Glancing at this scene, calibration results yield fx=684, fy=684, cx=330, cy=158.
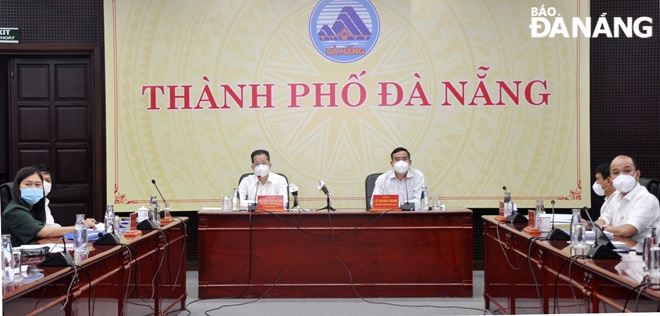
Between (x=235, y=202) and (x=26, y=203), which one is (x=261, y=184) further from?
(x=26, y=203)

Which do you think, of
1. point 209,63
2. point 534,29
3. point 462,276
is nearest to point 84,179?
point 209,63

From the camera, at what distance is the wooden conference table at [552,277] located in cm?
250

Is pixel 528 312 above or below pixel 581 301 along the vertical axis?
below

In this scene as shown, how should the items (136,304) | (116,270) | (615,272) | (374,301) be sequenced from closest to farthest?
(615,272), (116,270), (136,304), (374,301)

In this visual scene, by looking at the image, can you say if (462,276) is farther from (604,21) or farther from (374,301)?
(604,21)

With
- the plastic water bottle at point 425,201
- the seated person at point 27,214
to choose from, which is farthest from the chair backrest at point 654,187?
the seated person at point 27,214

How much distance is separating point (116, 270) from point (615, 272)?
2.34 m

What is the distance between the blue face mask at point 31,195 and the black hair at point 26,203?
0.03 m

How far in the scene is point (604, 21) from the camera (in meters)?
6.66

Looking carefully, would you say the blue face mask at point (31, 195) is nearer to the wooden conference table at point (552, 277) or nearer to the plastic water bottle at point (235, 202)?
the plastic water bottle at point (235, 202)

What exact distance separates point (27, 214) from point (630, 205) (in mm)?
3681

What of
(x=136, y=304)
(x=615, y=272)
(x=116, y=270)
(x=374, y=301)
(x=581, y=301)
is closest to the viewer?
(x=615, y=272)

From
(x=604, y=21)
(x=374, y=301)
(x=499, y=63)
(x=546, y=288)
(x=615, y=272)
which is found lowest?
(x=374, y=301)

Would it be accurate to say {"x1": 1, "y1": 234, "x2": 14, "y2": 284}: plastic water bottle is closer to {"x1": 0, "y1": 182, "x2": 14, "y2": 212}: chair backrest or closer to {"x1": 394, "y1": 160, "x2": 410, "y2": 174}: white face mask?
{"x1": 0, "y1": 182, "x2": 14, "y2": 212}: chair backrest
